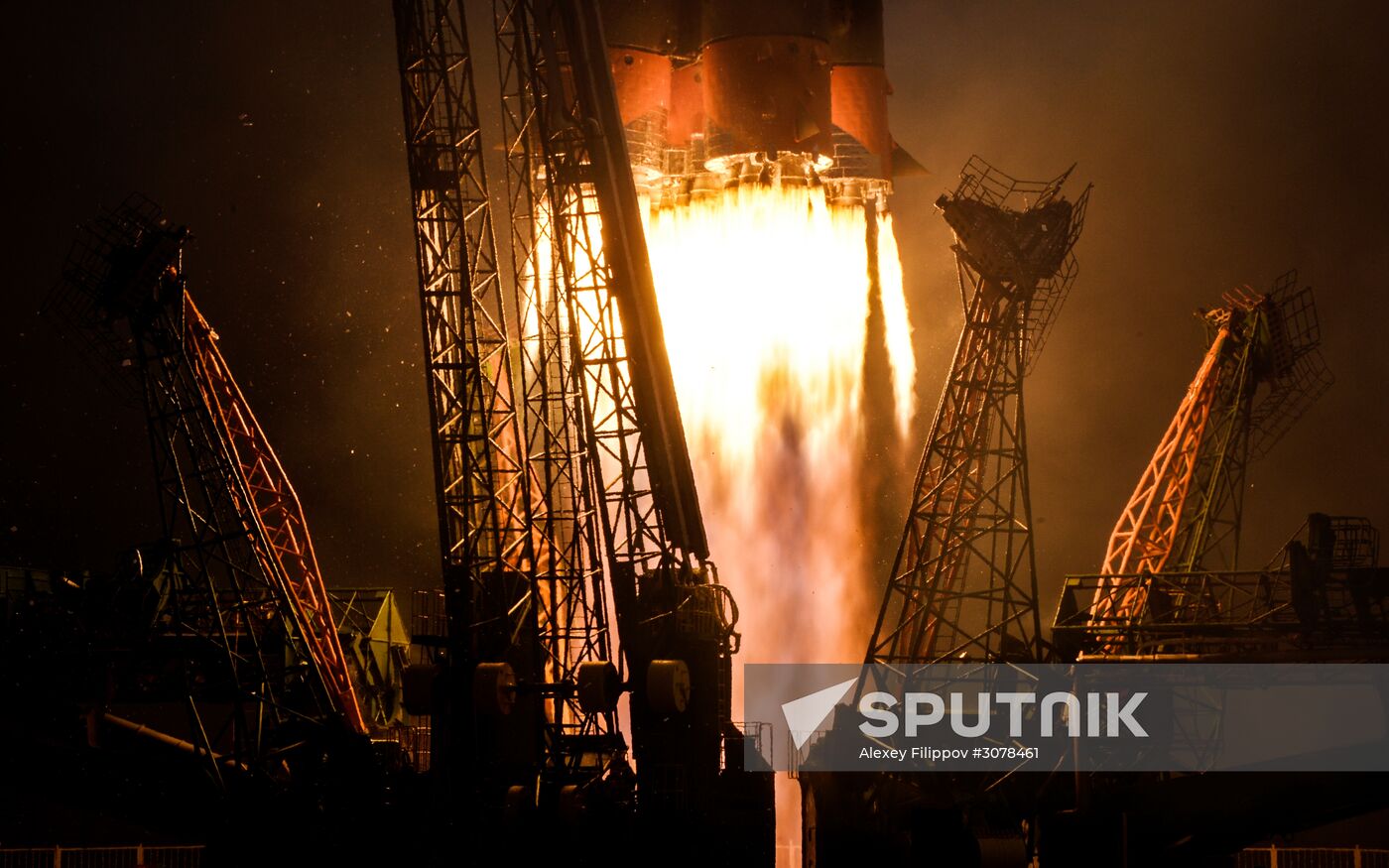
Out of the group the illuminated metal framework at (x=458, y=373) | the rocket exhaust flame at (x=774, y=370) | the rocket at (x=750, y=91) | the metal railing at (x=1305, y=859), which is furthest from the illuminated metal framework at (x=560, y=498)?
the metal railing at (x=1305, y=859)

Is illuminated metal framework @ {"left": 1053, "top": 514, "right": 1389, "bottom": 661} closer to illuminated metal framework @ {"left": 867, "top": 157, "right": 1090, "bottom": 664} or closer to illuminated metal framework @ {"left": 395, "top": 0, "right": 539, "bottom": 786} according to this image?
illuminated metal framework @ {"left": 867, "top": 157, "right": 1090, "bottom": 664}

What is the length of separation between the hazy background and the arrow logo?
12248 millimetres

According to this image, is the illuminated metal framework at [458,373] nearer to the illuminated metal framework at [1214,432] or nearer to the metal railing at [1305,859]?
the illuminated metal framework at [1214,432]

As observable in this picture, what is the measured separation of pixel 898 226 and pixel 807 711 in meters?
19.3

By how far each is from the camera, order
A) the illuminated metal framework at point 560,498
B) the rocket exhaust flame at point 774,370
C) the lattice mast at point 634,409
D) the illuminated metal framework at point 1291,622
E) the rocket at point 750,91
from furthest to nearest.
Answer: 1. the rocket exhaust flame at point 774,370
2. the rocket at point 750,91
3. the illuminated metal framework at point 560,498
4. the lattice mast at point 634,409
5. the illuminated metal framework at point 1291,622

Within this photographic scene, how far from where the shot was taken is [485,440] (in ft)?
125

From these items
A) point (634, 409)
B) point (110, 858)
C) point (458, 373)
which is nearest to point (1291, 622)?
point (634, 409)

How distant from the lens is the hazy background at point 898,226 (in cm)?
5259

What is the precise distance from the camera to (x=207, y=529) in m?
39.7

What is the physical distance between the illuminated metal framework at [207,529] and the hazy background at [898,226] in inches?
460

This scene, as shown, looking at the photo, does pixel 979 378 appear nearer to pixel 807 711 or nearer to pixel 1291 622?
pixel 1291 622

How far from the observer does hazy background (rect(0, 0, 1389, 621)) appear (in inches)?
2071

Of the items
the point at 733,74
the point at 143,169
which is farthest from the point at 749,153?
the point at 143,169

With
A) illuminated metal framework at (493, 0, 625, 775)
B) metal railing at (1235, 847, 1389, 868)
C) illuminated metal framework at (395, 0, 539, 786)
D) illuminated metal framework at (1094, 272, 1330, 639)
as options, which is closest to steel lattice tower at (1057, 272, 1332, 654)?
illuminated metal framework at (1094, 272, 1330, 639)
